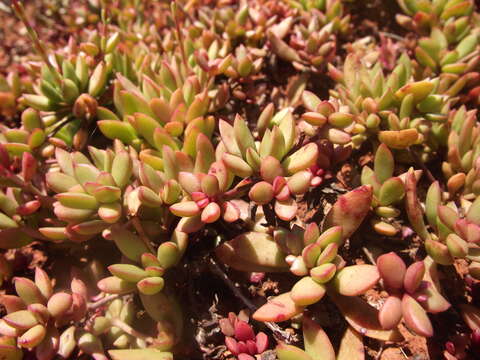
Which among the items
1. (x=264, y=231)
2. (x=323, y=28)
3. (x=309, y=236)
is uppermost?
(x=323, y=28)

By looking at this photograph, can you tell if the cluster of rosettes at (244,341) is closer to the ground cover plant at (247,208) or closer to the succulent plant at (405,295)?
the ground cover plant at (247,208)

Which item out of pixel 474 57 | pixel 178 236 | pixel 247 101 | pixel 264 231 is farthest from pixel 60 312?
pixel 474 57

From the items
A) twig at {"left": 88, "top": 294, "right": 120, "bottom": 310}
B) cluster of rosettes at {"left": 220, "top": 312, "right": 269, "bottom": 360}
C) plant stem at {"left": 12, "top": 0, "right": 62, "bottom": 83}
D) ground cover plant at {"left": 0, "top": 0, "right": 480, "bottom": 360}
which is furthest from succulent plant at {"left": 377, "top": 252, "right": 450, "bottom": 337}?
plant stem at {"left": 12, "top": 0, "right": 62, "bottom": 83}

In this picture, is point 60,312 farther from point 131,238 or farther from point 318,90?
point 318,90

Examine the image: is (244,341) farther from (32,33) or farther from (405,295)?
(32,33)

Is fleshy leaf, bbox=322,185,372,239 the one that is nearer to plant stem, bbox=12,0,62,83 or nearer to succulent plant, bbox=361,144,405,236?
succulent plant, bbox=361,144,405,236

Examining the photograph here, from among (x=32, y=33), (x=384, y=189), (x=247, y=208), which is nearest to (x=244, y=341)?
(x=247, y=208)

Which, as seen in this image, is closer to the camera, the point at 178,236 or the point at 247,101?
the point at 178,236
